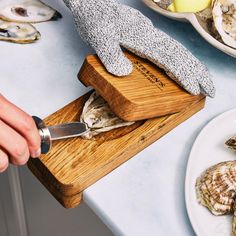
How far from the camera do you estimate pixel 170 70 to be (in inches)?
26.7

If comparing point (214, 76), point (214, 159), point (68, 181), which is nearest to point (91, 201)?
point (68, 181)

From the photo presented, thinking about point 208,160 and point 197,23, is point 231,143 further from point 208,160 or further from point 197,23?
point 197,23

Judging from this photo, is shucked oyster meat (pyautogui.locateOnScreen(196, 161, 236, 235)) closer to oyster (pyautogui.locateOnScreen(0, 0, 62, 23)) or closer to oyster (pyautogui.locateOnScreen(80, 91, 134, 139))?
oyster (pyautogui.locateOnScreen(80, 91, 134, 139))

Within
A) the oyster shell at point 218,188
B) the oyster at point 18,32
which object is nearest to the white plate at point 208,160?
the oyster shell at point 218,188

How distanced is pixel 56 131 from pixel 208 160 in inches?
6.9

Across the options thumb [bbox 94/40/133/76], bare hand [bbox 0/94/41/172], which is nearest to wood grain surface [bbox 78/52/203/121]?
thumb [bbox 94/40/133/76]

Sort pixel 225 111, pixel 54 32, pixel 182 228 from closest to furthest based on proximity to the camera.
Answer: pixel 182 228
pixel 225 111
pixel 54 32

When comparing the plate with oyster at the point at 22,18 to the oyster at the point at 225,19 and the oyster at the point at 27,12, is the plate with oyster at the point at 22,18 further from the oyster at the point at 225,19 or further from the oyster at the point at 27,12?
the oyster at the point at 225,19

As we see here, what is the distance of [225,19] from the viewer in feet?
2.52

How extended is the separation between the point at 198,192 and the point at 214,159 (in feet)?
0.20

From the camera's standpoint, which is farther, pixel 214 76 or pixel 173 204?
pixel 214 76

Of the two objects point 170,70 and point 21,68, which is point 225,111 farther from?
point 21,68

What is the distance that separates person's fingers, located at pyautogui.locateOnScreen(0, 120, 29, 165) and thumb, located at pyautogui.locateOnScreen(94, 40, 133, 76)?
6.2 inches

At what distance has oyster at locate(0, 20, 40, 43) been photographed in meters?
0.78
